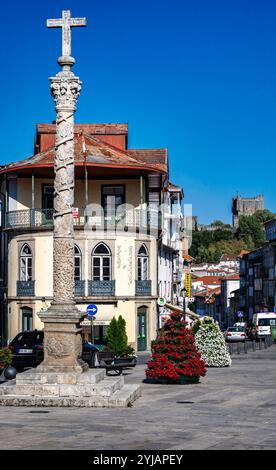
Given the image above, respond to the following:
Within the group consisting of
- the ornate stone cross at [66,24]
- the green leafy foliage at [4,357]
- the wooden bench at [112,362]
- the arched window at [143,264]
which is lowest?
the wooden bench at [112,362]

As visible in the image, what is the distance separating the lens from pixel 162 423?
15.5 meters

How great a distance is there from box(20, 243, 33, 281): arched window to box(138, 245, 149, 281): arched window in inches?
218

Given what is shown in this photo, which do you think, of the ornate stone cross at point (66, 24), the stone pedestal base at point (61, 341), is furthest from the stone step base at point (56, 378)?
the ornate stone cross at point (66, 24)

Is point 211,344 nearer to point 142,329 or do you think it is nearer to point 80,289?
point 80,289

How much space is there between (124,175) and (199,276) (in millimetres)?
117791

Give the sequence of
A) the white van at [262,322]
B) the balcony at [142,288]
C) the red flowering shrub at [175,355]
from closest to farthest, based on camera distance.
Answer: the red flowering shrub at [175,355]
the balcony at [142,288]
the white van at [262,322]

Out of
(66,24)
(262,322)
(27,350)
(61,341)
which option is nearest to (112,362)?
(27,350)

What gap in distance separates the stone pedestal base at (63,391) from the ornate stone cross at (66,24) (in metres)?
7.43

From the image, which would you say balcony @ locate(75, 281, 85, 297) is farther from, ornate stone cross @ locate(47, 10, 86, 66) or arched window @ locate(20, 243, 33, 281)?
ornate stone cross @ locate(47, 10, 86, 66)

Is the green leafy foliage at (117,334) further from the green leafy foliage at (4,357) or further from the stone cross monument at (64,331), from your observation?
the stone cross monument at (64,331)

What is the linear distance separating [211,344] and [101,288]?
13510 millimetres

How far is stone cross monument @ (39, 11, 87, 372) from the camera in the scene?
1934cm

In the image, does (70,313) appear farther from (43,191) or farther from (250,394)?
(43,191)

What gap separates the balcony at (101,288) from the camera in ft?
144
